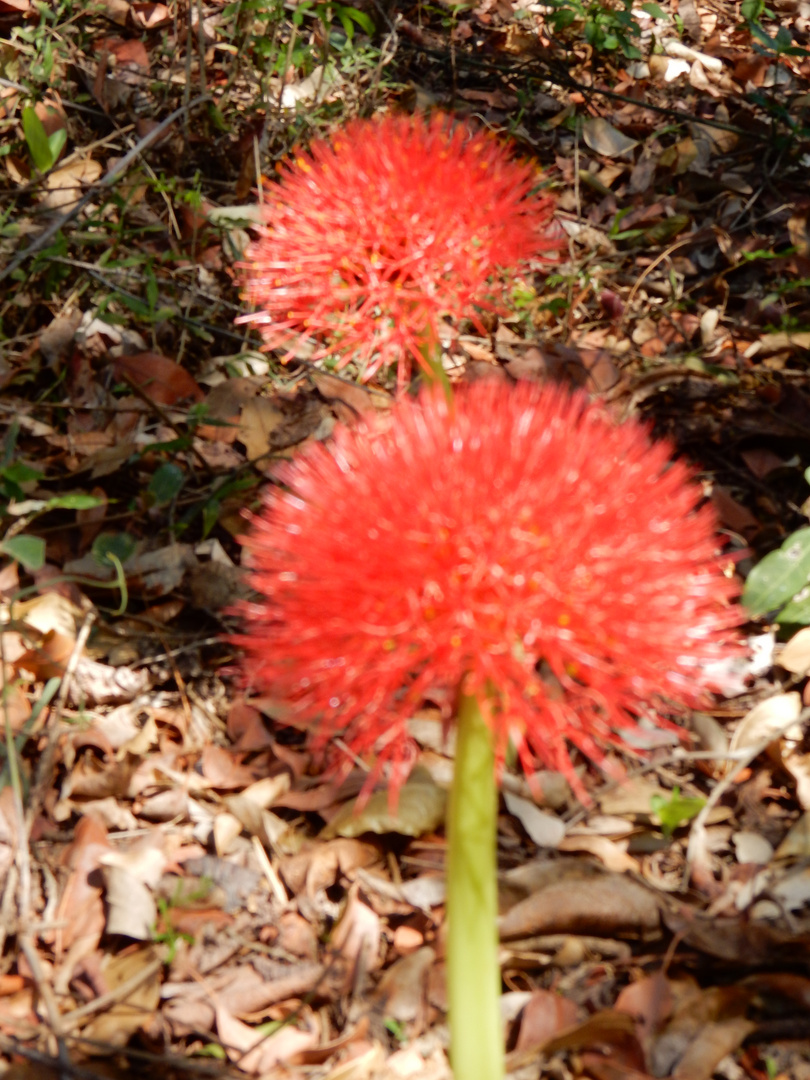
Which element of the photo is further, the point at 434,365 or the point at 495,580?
the point at 434,365

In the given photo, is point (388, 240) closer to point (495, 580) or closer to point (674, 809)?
point (495, 580)

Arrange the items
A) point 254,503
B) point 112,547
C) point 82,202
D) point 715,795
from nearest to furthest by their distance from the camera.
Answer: point 715,795
point 112,547
point 254,503
point 82,202

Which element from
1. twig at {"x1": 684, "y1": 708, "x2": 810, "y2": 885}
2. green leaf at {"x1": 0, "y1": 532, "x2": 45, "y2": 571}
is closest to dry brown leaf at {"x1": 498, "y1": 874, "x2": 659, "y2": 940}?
twig at {"x1": 684, "y1": 708, "x2": 810, "y2": 885}

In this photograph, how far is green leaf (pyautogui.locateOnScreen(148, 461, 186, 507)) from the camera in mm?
2537

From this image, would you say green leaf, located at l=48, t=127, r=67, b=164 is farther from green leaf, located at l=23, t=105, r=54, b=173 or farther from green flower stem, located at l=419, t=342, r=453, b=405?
green flower stem, located at l=419, t=342, r=453, b=405

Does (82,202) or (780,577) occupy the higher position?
(82,202)

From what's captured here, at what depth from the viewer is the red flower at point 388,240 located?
194cm

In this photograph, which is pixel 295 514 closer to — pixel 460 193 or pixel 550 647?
pixel 550 647

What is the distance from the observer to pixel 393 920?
6.52 ft

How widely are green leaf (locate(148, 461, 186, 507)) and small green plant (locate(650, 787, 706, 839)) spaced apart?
126 centimetres

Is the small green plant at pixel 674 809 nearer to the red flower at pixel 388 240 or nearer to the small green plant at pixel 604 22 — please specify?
the red flower at pixel 388 240

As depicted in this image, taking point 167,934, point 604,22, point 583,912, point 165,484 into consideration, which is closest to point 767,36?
point 604,22

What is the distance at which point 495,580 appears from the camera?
1240 mm

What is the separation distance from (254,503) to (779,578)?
123 centimetres
